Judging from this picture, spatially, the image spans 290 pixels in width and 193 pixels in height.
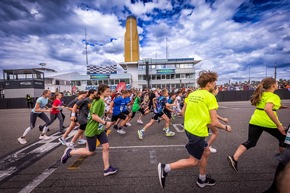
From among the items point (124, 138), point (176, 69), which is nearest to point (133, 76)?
point (176, 69)

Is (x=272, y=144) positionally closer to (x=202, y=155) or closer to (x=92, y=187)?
(x=202, y=155)

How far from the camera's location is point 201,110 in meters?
2.29

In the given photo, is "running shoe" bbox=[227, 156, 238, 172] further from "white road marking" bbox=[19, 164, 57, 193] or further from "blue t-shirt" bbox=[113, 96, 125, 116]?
"blue t-shirt" bbox=[113, 96, 125, 116]

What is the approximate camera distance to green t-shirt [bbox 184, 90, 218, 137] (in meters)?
2.23

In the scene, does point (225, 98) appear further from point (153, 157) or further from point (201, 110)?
point (201, 110)

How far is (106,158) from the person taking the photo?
3014mm

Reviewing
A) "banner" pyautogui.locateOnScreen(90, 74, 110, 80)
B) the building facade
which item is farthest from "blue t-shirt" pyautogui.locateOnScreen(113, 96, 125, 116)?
"banner" pyautogui.locateOnScreen(90, 74, 110, 80)

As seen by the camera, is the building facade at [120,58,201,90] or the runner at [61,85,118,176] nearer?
the runner at [61,85,118,176]

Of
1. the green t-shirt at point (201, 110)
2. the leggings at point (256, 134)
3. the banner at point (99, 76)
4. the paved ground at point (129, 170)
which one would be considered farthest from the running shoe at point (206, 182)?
the banner at point (99, 76)

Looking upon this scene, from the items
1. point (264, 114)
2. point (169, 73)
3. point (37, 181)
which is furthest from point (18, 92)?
point (169, 73)

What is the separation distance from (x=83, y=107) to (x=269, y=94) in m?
4.33

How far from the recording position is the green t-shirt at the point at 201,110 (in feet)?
7.33

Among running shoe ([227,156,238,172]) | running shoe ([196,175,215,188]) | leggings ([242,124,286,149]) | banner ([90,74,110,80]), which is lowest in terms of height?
running shoe ([196,175,215,188])

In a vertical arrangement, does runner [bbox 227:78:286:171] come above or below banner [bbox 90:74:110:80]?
below
